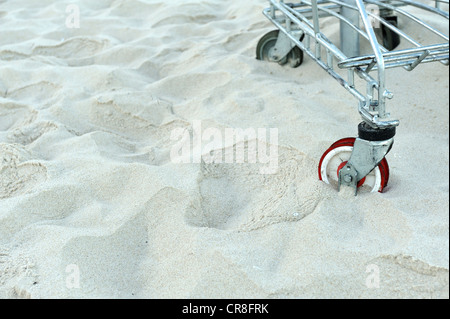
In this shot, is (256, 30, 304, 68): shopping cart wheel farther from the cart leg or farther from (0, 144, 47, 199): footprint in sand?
(0, 144, 47, 199): footprint in sand

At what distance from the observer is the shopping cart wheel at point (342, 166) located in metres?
1.58

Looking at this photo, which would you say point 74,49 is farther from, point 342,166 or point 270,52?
point 342,166

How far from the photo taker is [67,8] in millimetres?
3971

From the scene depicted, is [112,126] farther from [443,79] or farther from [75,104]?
[443,79]

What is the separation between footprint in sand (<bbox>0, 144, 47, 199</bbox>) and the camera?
1.84 metres

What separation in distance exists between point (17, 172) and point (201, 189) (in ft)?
2.42

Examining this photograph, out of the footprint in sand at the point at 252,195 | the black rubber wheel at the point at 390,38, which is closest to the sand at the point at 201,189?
the footprint in sand at the point at 252,195

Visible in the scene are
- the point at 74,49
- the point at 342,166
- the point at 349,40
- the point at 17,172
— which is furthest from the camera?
the point at 74,49

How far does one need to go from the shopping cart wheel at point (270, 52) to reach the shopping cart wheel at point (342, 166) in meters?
1.17

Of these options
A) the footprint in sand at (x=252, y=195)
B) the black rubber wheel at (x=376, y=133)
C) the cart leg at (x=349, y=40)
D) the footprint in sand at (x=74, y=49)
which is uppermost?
the black rubber wheel at (x=376, y=133)

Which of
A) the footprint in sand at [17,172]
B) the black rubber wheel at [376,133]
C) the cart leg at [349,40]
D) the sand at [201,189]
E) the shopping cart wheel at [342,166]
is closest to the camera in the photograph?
the sand at [201,189]

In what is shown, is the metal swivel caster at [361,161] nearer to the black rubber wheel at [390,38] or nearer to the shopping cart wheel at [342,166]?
the shopping cart wheel at [342,166]

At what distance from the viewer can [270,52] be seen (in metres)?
2.77

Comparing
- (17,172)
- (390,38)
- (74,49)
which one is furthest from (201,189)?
(74,49)
